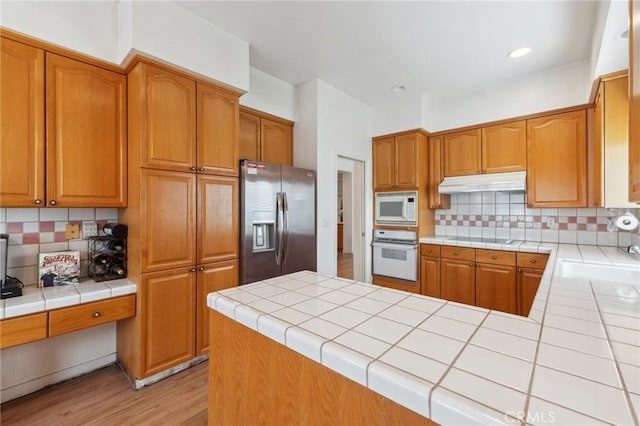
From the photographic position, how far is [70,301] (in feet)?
5.58

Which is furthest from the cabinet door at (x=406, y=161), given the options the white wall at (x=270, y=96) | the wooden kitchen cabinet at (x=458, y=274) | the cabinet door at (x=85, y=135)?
the cabinet door at (x=85, y=135)

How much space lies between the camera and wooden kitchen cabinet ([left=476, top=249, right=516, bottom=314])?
280 centimetres

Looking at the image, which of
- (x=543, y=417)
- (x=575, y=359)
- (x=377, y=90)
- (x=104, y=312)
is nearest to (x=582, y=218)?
(x=377, y=90)

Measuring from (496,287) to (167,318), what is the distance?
3031 mm

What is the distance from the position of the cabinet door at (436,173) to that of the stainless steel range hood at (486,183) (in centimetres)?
11

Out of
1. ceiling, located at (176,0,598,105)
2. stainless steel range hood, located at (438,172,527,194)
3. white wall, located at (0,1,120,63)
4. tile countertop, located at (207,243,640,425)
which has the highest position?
ceiling, located at (176,0,598,105)

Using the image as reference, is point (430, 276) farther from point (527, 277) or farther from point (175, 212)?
point (175, 212)

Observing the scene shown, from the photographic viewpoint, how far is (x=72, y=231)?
207 centimetres

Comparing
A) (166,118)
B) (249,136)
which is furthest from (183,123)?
(249,136)

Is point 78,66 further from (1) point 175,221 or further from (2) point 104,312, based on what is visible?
(2) point 104,312

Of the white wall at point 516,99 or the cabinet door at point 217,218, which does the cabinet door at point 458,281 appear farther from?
the cabinet door at point 217,218

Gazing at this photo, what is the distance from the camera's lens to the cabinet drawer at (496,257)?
2803mm

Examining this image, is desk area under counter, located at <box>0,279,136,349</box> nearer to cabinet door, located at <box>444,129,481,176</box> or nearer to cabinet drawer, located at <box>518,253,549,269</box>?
cabinet drawer, located at <box>518,253,549,269</box>

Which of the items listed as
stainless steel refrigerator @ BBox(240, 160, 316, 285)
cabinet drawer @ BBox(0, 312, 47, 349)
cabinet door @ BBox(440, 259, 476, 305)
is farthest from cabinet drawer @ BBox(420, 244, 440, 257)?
cabinet drawer @ BBox(0, 312, 47, 349)
